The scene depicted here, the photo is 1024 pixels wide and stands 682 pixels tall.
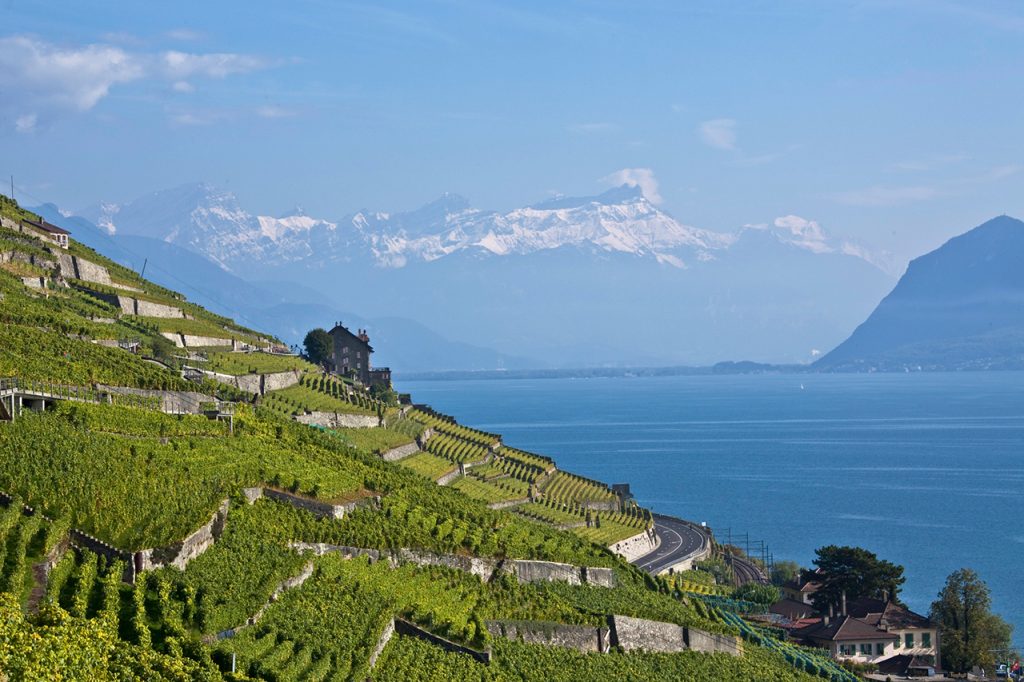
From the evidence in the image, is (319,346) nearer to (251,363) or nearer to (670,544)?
(251,363)

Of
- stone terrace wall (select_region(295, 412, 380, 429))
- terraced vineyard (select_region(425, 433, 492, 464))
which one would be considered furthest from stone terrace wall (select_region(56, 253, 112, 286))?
terraced vineyard (select_region(425, 433, 492, 464))

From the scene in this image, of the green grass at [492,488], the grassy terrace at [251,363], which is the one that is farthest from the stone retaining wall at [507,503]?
the grassy terrace at [251,363]

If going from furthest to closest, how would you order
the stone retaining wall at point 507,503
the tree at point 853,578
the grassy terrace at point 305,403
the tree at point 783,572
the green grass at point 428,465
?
the tree at point 783,572
the tree at point 853,578
the stone retaining wall at point 507,503
the green grass at point 428,465
the grassy terrace at point 305,403

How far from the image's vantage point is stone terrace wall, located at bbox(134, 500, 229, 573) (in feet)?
129

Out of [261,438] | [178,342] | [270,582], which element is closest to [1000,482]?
[178,342]

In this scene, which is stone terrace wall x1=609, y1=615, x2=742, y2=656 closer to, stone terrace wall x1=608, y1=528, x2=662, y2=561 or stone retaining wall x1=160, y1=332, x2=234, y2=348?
stone terrace wall x1=608, y1=528, x2=662, y2=561

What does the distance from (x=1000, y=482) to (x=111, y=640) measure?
6356 inches

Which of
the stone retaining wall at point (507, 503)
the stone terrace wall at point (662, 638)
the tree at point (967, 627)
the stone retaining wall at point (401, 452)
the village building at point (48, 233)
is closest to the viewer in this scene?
the stone terrace wall at point (662, 638)

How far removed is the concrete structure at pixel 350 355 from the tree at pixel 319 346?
1896mm

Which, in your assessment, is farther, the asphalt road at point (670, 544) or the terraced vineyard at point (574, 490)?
the terraced vineyard at point (574, 490)

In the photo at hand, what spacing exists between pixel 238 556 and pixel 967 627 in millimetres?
53846

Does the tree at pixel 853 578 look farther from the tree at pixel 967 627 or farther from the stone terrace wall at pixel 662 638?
the stone terrace wall at pixel 662 638

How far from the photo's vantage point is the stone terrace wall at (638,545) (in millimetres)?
95750

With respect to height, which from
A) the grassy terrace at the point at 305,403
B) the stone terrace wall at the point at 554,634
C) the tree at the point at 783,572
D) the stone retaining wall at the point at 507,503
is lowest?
the stone terrace wall at the point at 554,634
